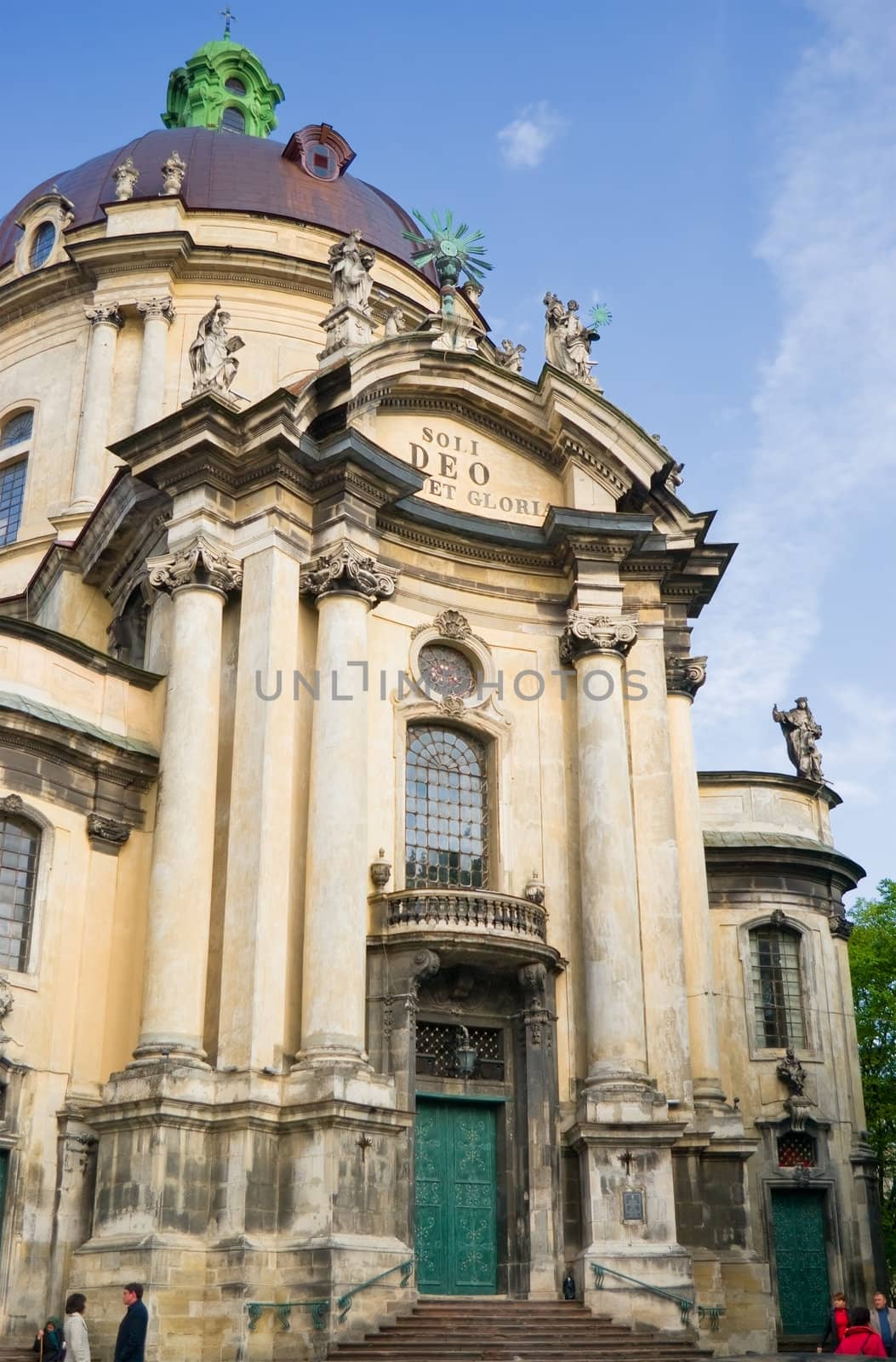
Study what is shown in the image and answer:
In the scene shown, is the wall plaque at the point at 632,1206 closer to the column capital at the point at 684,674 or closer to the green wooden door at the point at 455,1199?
the green wooden door at the point at 455,1199

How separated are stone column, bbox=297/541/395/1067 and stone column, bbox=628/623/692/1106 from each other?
186 inches

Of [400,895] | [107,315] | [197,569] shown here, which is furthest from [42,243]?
[400,895]

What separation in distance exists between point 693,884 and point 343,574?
7.74m

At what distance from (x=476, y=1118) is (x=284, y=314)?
18681 mm

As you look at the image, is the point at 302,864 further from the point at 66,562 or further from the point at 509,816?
the point at 66,562

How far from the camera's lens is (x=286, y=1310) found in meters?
17.5

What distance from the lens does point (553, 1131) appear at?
2158cm

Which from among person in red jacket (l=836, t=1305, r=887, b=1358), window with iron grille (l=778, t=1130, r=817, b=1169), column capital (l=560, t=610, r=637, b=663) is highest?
column capital (l=560, t=610, r=637, b=663)

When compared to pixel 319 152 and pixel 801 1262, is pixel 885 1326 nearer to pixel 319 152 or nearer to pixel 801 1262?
pixel 801 1262

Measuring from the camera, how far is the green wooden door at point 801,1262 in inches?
1000

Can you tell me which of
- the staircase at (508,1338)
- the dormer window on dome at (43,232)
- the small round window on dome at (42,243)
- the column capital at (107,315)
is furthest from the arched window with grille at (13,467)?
the staircase at (508,1338)

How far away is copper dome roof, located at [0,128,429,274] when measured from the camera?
3459 cm

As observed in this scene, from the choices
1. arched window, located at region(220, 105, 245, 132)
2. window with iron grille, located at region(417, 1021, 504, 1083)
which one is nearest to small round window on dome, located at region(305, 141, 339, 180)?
arched window, located at region(220, 105, 245, 132)

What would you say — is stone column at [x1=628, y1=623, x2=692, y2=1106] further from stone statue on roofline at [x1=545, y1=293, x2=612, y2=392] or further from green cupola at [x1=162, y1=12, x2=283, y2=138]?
green cupola at [x1=162, y1=12, x2=283, y2=138]
